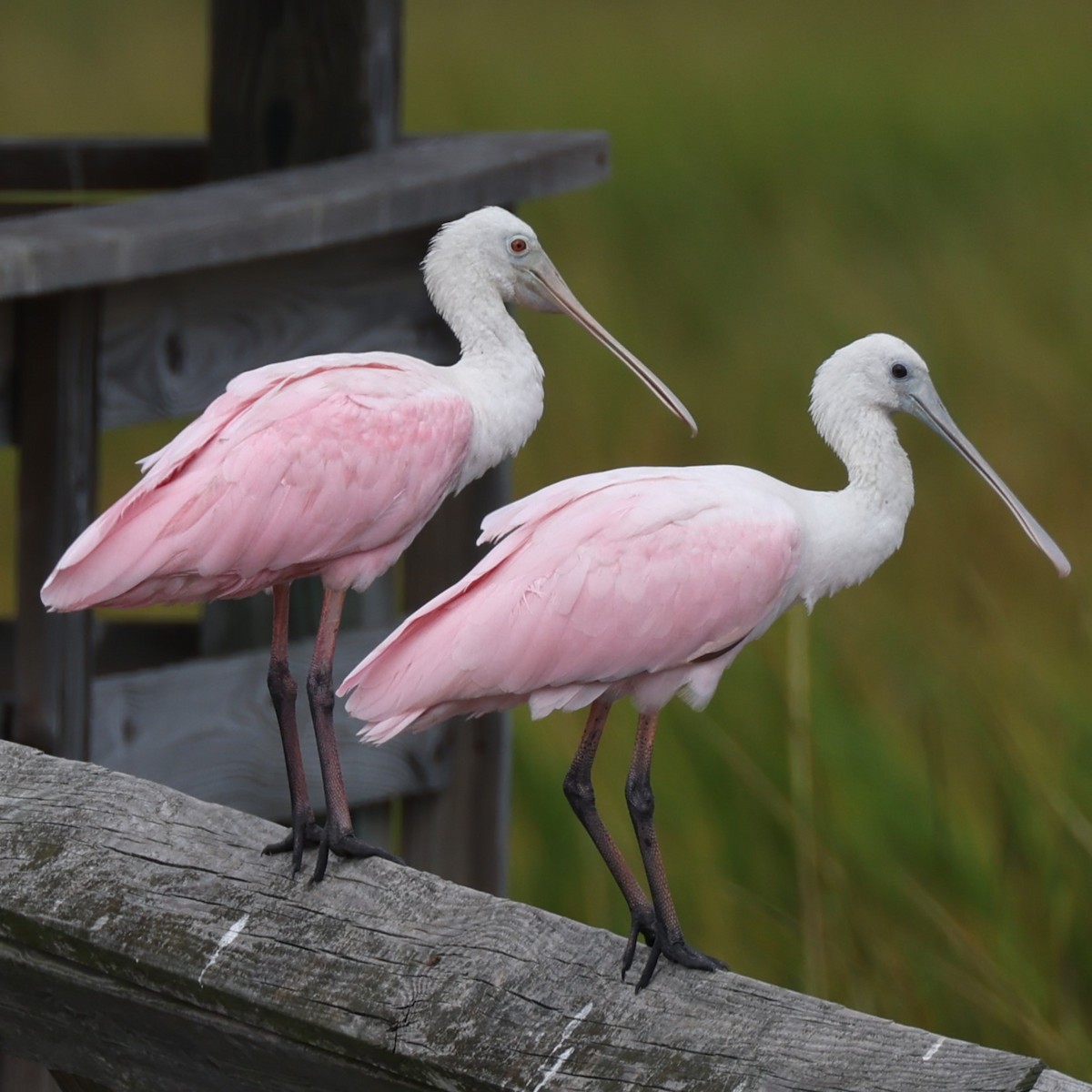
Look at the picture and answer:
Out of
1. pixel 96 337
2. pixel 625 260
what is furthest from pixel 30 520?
pixel 625 260

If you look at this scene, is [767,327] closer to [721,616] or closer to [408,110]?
[408,110]

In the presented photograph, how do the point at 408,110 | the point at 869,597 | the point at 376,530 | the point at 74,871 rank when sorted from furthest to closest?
the point at 408,110 < the point at 869,597 < the point at 376,530 < the point at 74,871

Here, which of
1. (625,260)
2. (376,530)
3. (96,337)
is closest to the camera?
(376,530)

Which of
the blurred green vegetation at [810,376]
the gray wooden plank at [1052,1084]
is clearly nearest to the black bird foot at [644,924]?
the gray wooden plank at [1052,1084]

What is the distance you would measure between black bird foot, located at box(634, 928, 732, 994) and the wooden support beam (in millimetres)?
1476

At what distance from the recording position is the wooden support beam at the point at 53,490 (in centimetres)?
316

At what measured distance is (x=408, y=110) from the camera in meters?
Answer: 8.91

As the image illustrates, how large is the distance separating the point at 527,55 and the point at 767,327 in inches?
115

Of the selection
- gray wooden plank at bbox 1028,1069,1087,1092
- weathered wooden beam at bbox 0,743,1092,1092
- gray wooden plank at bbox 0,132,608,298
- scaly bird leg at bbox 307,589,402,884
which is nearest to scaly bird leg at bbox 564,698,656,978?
scaly bird leg at bbox 307,589,402,884

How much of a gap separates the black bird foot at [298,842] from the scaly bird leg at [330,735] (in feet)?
0.05

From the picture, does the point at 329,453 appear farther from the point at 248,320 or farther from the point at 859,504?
the point at 248,320

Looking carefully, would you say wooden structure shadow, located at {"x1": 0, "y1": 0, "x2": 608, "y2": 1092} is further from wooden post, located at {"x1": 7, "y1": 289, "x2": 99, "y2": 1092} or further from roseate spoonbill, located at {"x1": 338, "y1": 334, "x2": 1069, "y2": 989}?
roseate spoonbill, located at {"x1": 338, "y1": 334, "x2": 1069, "y2": 989}

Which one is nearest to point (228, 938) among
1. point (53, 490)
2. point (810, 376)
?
point (53, 490)

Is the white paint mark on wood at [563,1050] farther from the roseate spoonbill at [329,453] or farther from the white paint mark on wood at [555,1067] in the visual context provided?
the roseate spoonbill at [329,453]
